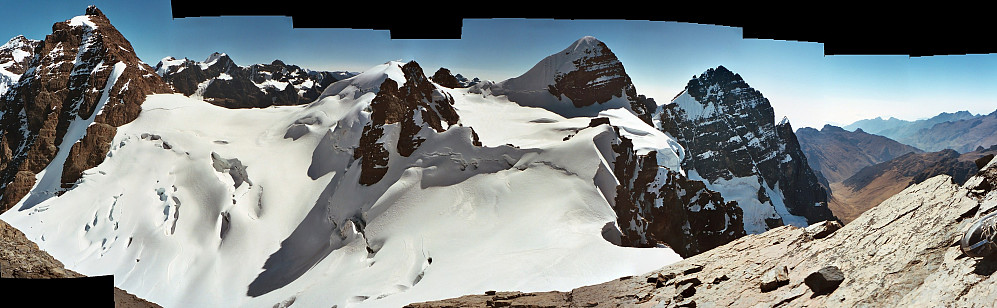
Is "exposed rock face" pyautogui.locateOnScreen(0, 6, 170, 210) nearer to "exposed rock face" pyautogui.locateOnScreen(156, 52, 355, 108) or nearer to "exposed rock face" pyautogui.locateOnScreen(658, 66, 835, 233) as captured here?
"exposed rock face" pyautogui.locateOnScreen(156, 52, 355, 108)

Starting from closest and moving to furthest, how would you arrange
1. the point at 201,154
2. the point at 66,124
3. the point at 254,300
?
the point at 254,300 → the point at 201,154 → the point at 66,124

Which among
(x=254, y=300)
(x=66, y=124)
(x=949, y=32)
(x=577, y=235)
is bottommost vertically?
(x=254, y=300)

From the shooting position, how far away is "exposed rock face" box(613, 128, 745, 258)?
35.8 m

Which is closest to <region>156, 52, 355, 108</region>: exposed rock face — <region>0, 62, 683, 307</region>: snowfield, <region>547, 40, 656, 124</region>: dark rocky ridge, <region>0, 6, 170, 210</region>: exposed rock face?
<region>0, 6, 170, 210</region>: exposed rock face

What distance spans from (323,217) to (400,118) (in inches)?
460

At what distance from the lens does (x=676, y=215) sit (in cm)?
4844

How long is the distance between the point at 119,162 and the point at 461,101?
4574 cm

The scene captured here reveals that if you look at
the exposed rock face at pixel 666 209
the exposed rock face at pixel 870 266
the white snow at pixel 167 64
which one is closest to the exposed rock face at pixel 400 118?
the exposed rock face at pixel 666 209

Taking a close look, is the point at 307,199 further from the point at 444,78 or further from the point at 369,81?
the point at 444,78

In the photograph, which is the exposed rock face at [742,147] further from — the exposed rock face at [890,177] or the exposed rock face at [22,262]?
the exposed rock face at [22,262]

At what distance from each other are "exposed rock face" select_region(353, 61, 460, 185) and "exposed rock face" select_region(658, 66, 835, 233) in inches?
2757

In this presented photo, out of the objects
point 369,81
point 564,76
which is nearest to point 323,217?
point 369,81

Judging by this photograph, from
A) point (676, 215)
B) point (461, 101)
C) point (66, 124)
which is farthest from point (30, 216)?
point (676, 215)

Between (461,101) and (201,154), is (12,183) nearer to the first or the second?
(201,154)
